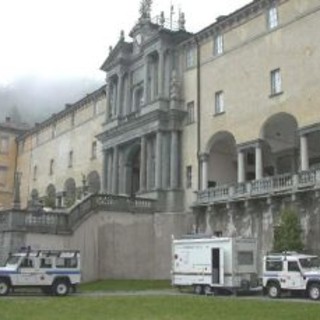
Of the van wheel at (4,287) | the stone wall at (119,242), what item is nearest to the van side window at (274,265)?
the van wheel at (4,287)

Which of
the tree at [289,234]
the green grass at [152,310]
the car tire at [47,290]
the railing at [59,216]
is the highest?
the railing at [59,216]

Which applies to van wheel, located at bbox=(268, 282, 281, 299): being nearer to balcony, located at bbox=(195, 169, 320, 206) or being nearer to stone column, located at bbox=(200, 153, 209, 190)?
balcony, located at bbox=(195, 169, 320, 206)

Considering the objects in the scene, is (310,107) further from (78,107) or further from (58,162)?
(58,162)

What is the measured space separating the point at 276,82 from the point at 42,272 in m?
17.9

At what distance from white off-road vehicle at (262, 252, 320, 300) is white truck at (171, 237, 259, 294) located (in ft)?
4.64

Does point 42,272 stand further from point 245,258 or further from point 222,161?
point 222,161

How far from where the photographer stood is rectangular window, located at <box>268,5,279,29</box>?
128ft

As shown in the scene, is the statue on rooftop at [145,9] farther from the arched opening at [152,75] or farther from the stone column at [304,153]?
the stone column at [304,153]

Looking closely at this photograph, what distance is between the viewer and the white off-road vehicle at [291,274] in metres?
27.7

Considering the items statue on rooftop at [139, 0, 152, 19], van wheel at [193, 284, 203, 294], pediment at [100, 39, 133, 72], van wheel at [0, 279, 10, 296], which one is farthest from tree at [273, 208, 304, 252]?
statue on rooftop at [139, 0, 152, 19]

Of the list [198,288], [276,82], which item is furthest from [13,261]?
[276,82]

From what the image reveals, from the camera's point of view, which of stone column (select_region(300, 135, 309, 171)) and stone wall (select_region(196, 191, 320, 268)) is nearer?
stone wall (select_region(196, 191, 320, 268))

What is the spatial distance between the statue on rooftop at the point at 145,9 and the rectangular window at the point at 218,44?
30.7 ft

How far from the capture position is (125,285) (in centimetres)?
3619
